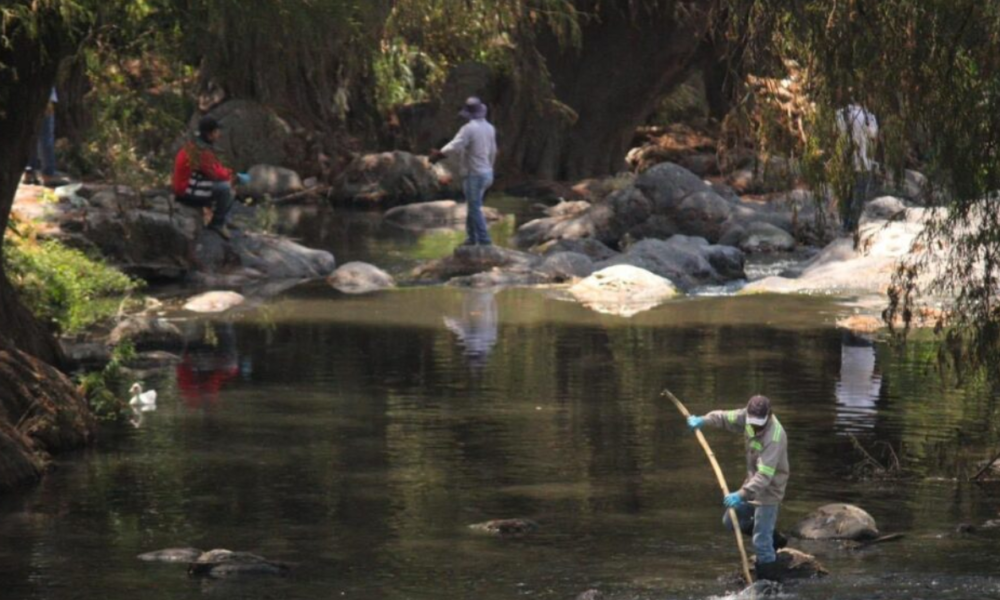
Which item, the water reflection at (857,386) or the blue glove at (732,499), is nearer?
the blue glove at (732,499)

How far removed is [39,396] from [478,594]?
5.09m

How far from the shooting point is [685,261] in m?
26.9

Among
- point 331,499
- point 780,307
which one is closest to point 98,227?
point 780,307

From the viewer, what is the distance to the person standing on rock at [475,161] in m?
27.6

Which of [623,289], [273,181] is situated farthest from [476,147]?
[273,181]

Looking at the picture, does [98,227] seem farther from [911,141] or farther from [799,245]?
[911,141]

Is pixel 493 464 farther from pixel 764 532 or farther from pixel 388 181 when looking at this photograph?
pixel 388 181

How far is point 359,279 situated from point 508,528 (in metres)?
13.7

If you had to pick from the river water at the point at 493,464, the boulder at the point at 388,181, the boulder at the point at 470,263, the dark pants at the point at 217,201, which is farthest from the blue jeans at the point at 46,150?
the boulder at the point at 388,181

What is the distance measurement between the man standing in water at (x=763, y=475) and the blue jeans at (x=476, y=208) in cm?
1667

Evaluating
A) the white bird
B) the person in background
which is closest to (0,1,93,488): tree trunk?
the white bird

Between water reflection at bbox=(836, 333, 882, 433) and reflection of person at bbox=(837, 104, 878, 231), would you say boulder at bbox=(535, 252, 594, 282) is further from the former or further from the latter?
reflection of person at bbox=(837, 104, 878, 231)

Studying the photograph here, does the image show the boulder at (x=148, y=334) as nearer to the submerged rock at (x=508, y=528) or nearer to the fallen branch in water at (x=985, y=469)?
the submerged rock at (x=508, y=528)

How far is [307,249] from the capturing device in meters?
27.9
